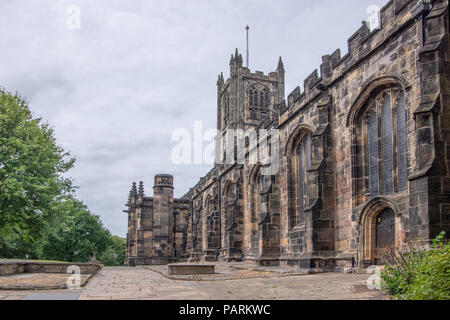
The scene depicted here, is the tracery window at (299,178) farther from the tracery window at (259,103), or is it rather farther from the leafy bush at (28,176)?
the tracery window at (259,103)

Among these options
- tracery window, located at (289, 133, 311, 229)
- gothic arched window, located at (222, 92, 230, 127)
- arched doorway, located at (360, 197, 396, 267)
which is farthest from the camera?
gothic arched window, located at (222, 92, 230, 127)

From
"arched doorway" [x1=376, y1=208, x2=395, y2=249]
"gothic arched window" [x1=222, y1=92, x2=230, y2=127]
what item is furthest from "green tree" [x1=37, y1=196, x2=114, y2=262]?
"arched doorway" [x1=376, y1=208, x2=395, y2=249]

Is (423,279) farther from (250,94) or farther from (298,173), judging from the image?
(250,94)

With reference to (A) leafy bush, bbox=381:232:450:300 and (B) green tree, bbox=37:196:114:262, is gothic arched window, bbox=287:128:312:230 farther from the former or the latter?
(B) green tree, bbox=37:196:114:262

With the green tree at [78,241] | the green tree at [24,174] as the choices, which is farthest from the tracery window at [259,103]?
the green tree at [24,174]

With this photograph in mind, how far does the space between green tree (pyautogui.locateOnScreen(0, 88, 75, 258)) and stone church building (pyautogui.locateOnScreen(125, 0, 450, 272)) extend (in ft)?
36.7

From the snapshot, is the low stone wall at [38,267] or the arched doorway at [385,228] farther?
the low stone wall at [38,267]

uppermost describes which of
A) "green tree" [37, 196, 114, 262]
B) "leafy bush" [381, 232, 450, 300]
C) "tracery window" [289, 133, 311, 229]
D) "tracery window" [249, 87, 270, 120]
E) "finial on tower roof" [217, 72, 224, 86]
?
"finial on tower roof" [217, 72, 224, 86]

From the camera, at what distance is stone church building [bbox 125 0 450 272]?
35.3 feet

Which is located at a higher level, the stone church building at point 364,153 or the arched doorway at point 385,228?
the stone church building at point 364,153

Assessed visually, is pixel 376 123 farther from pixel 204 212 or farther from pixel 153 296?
pixel 204 212

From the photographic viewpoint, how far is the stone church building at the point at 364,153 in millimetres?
10758

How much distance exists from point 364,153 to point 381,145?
3.02 feet

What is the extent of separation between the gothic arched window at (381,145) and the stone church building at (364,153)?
0.11 feet
